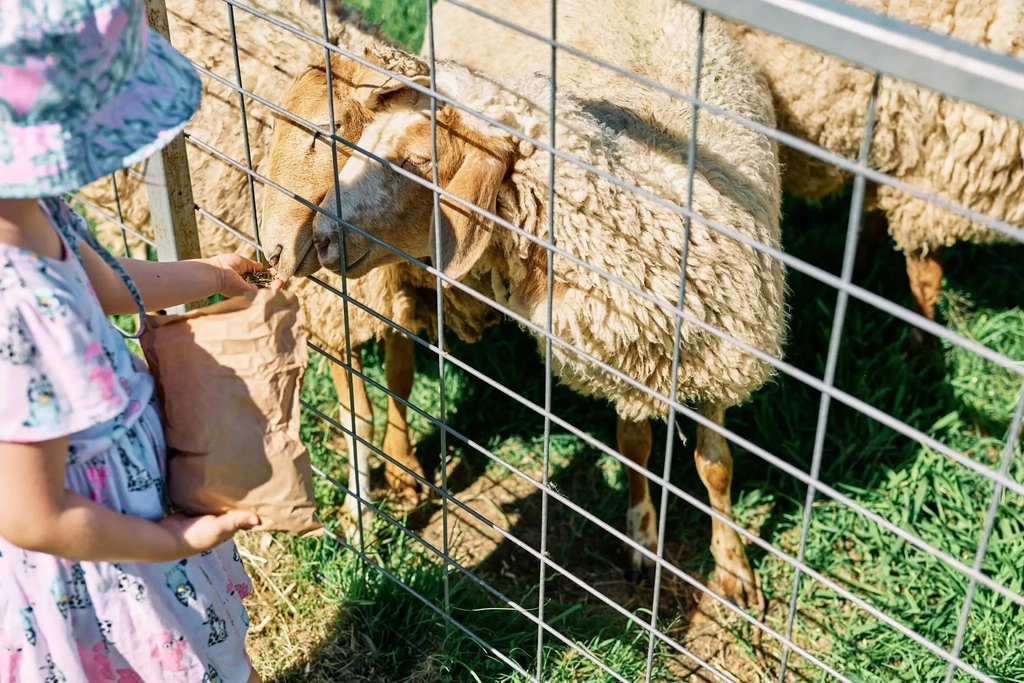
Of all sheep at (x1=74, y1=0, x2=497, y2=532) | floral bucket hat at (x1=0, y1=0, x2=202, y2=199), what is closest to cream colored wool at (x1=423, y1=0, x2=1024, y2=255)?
sheep at (x1=74, y1=0, x2=497, y2=532)

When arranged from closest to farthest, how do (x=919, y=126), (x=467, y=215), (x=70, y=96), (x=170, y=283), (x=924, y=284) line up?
1. (x=70, y=96)
2. (x=170, y=283)
3. (x=467, y=215)
4. (x=919, y=126)
5. (x=924, y=284)

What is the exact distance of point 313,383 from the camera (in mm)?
4172

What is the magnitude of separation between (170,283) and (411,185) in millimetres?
808

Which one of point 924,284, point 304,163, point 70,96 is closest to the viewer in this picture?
point 70,96

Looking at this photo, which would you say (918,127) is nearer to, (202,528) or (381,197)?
(381,197)

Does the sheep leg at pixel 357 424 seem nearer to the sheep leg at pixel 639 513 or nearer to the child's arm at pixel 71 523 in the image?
the sheep leg at pixel 639 513

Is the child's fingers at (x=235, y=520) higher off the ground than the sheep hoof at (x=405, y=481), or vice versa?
the child's fingers at (x=235, y=520)

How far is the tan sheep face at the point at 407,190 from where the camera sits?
2.52 m

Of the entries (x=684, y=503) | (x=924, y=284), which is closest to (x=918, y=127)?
(x=924, y=284)

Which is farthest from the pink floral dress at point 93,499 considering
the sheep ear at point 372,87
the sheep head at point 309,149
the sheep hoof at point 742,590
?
the sheep hoof at point 742,590

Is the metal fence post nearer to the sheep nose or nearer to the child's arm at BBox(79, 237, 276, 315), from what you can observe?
the sheep nose

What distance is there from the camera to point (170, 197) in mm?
2814

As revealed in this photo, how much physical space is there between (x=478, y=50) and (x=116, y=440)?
2461 mm

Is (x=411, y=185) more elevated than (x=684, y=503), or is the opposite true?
(x=411, y=185)
